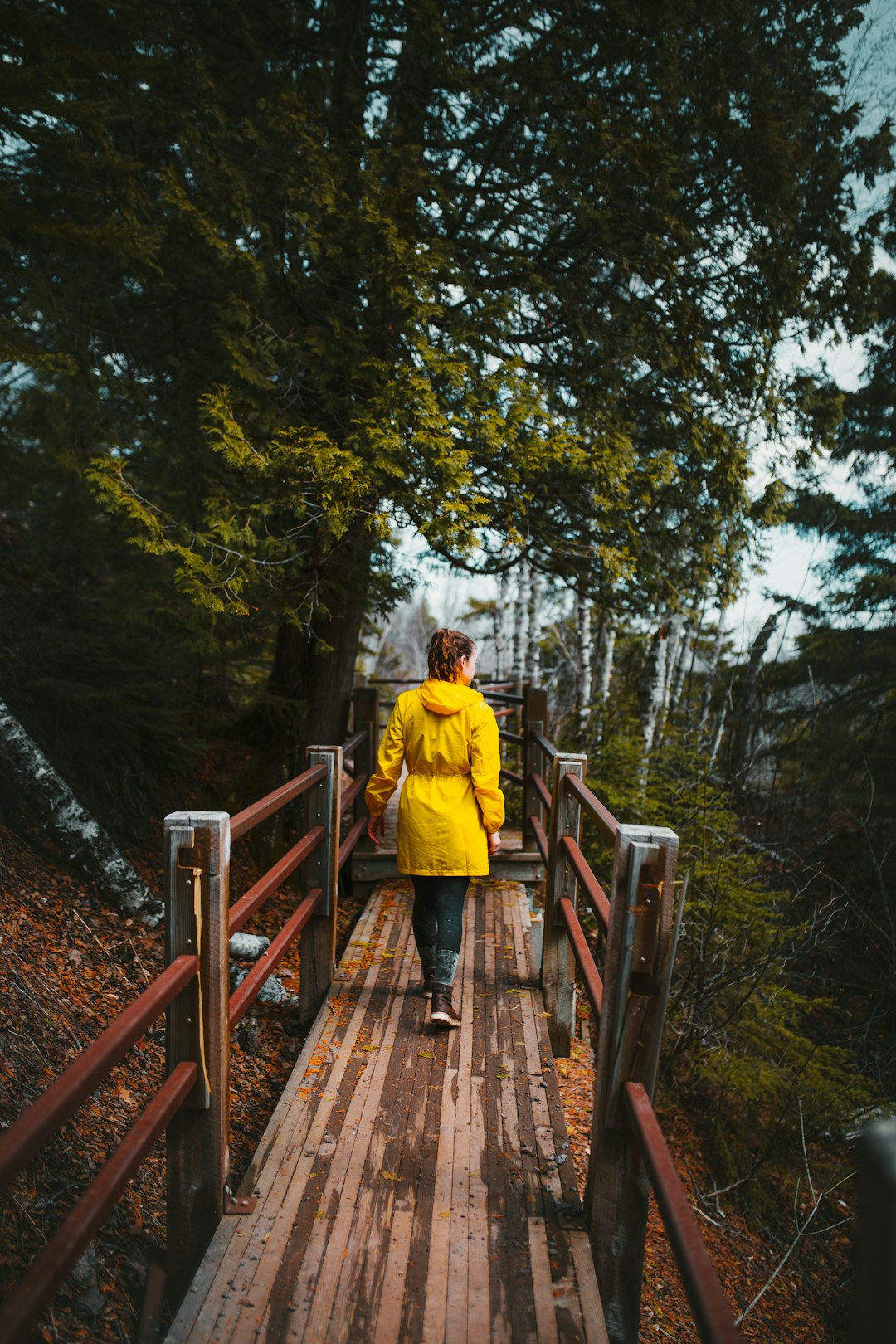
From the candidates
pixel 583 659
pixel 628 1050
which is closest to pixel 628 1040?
pixel 628 1050

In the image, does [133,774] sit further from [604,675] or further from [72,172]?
[604,675]

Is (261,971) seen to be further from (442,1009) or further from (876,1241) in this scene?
(876,1241)

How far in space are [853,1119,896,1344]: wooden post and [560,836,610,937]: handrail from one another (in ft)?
5.67

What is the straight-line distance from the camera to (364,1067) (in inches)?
155

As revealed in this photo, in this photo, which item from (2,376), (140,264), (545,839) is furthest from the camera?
(2,376)

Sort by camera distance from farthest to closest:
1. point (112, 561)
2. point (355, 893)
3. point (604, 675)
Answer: point (604, 675) → point (112, 561) → point (355, 893)

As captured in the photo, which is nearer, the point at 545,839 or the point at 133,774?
the point at 545,839

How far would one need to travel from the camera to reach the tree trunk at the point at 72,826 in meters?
5.56

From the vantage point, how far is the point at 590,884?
10.8 ft

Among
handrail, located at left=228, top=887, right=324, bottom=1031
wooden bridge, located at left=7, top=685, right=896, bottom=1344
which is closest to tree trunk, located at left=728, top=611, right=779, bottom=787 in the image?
handrail, located at left=228, top=887, right=324, bottom=1031

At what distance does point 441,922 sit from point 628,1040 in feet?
5.98

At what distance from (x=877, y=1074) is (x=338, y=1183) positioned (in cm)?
911

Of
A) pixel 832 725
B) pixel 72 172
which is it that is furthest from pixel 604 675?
pixel 72 172

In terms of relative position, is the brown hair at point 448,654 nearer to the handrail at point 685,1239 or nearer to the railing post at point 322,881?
the railing post at point 322,881
